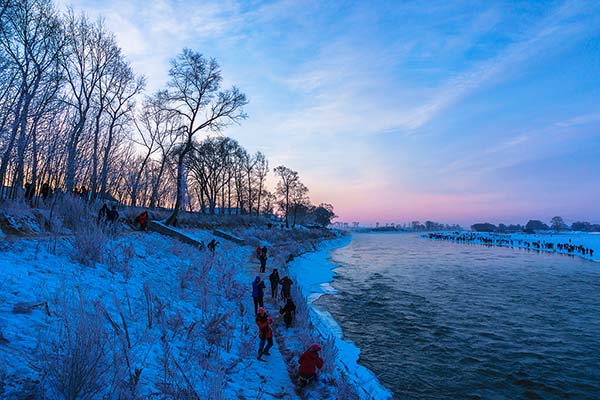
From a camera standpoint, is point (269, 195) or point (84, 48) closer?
point (84, 48)

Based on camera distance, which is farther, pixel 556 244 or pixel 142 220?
pixel 556 244

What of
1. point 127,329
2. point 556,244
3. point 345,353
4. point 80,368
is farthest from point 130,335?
point 556,244

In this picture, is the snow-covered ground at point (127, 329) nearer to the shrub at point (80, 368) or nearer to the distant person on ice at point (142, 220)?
the shrub at point (80, 368)

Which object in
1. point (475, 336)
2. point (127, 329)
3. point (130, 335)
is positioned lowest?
point (475, 336)

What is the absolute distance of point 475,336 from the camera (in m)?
11.6

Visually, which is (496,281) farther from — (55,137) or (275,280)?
(55,137)

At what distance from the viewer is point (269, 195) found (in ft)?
299

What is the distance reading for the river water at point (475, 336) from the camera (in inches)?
324

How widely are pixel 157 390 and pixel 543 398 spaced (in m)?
8.63

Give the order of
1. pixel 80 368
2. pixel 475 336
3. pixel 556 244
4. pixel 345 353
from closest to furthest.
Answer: pixel 80 368
pixel 345 353
pixel 475 336
pixel 556 244

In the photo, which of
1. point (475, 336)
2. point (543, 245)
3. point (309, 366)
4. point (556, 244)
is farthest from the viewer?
point (556, 244)

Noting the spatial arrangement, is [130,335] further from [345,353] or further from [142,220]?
[142,220]

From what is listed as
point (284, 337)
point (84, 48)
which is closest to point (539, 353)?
point (284, 337)

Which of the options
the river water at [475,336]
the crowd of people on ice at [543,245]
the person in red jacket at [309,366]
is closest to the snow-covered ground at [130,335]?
the person in red jacket at [309,366]
